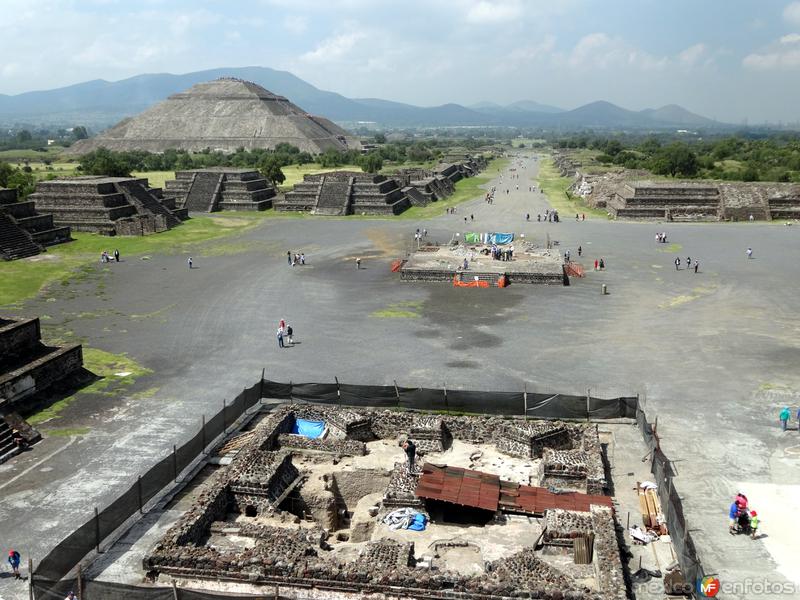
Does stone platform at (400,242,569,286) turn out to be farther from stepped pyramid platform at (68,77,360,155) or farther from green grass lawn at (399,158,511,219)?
stepped pyramid platform at (68,77,360,155)

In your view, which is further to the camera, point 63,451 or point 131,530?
point 63,451

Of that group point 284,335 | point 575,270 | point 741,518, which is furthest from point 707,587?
point 575,270

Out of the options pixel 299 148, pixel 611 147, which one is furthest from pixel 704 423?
pixel 611 147

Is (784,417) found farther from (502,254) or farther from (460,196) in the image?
(460,196)

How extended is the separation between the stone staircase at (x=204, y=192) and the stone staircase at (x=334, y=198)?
481 inches

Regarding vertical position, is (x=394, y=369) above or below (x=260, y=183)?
below

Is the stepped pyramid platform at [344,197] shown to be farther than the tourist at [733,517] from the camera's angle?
Yes

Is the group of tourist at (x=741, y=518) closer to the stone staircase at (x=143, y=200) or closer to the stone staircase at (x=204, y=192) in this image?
the stone staircase at (x=143, y=200)

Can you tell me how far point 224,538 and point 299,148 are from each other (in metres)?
137

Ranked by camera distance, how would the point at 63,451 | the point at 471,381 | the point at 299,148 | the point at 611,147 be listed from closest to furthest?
1. the point at 63,451
2. the point at 471,381
3. the point at 299,148
4. the point at 611,147

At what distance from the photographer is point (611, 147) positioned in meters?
159

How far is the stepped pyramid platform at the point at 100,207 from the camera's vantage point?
59.4 m

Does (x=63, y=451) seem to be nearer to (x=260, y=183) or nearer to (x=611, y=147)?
(x=260, y=183)

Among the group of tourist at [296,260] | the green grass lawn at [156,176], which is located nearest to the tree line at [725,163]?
the group of tourist at [296,260]
